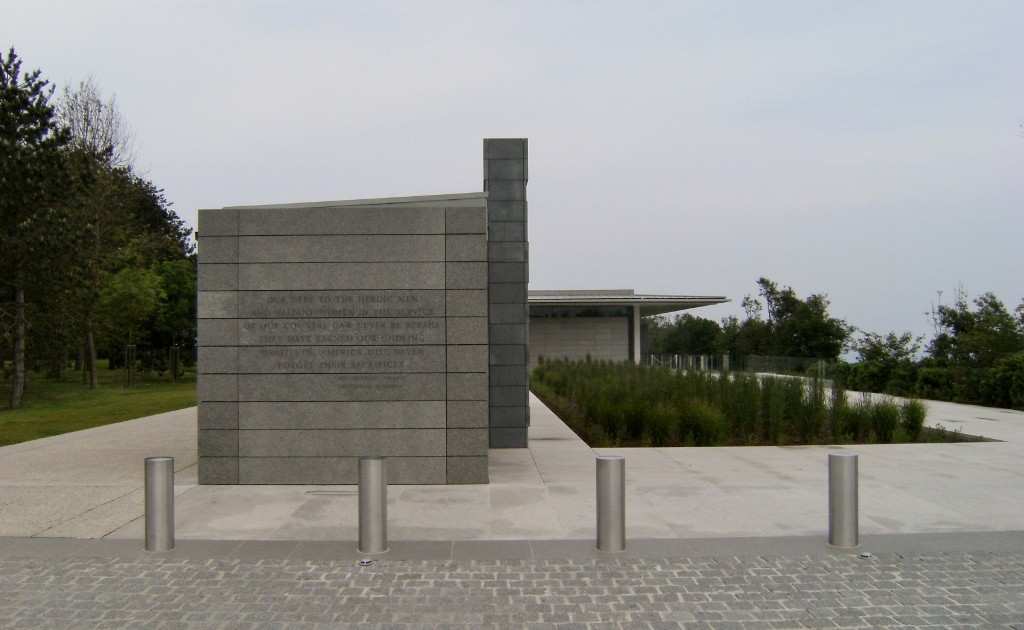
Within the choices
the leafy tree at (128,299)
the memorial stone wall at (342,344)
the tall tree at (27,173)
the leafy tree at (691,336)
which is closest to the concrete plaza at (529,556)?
the memorial stone wall at (342,344)

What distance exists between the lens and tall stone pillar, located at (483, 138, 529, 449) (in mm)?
13148

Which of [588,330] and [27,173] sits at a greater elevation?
[27,173]

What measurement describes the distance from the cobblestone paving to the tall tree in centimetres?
1779

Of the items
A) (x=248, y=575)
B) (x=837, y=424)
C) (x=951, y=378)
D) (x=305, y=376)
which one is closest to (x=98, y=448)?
(x=305, y=376)

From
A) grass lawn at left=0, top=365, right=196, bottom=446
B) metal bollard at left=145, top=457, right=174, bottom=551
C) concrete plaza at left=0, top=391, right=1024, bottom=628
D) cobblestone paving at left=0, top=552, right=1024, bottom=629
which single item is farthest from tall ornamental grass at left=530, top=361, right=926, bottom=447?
grass lawn at left=0, top=365, right=196, bottom=446

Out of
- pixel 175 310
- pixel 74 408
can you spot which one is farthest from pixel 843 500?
pixel 175 310

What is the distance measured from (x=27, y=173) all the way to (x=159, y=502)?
18.3 m

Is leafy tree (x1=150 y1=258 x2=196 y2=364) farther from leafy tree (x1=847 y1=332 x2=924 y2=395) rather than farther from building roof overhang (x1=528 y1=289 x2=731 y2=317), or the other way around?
leafy tree (x1=847 y1=332 x2=924 y2=395)

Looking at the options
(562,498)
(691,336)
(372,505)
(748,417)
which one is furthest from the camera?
(691,336)

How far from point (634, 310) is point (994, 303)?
60.4 feet

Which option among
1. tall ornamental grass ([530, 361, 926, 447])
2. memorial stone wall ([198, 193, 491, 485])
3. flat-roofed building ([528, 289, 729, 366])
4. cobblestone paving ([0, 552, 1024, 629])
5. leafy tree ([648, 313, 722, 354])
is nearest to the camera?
cobblestone paving ([0, 552, 1024, 629])

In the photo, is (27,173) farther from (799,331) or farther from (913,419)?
(799,331)

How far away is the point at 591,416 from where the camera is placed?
1581 cm

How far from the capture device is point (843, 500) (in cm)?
643
